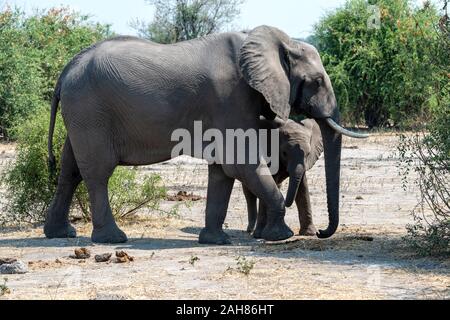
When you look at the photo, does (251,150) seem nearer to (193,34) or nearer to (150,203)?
(150,203)

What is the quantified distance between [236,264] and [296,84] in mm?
2476

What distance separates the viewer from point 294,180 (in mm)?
10969

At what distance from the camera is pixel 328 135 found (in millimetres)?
10727

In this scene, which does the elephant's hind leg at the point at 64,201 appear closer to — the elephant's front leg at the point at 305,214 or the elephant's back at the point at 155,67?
the elephant's back at the point at 155,67

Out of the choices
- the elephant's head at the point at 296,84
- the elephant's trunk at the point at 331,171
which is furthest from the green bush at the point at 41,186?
the elephant's trunk at the point at 331,171

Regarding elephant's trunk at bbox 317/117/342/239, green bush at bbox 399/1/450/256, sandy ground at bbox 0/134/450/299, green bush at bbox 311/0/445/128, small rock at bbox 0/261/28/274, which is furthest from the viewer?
green bush at bbox 311/0/445/128

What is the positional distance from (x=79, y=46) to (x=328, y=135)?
23001 mm

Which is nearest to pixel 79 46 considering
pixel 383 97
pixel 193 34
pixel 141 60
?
pixel 383 97

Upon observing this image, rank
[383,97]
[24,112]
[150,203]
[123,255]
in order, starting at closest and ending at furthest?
[123,255], [150,203], [24,112], [383,97]

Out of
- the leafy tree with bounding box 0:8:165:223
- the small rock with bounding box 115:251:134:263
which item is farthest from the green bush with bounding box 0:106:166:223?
the small rock with bounding box 115:251:134:263

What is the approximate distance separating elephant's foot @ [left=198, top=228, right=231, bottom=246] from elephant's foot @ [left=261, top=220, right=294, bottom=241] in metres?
0.38

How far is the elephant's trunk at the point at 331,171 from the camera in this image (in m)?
10.4

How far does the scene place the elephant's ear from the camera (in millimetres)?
10516

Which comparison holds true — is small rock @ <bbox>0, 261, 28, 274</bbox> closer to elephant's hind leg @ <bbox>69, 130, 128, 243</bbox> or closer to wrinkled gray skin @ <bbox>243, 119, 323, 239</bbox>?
elephant's hind leg @ <bbox>69, 130, 128, 243</bbox>
